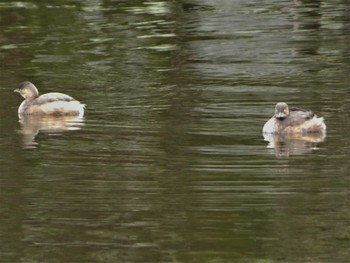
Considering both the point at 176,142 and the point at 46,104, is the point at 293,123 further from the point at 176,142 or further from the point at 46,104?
the point at 46,104

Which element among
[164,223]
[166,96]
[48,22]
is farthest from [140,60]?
[164,223]

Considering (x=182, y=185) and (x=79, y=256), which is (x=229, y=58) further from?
(x=79, y=256)

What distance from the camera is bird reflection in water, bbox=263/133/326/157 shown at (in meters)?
15.6

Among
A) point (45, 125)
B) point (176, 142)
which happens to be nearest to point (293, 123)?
point (176, 142)

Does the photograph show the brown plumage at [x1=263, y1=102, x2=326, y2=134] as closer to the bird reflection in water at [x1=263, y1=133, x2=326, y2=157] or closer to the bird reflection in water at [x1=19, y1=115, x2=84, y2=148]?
the bird reflection in water at [x1=263, y1=133, x2=326, y2=157]

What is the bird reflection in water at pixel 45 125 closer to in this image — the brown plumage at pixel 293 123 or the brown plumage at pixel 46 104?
the brown plumage at pixel 46 104

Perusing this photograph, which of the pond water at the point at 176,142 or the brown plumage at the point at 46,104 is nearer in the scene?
the pond water at the point at 176,142

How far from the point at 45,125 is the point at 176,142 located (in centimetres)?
309

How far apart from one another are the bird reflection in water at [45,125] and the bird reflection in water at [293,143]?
8.52ft

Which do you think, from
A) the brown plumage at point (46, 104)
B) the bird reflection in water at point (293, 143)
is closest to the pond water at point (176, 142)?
the bird reflection in water at point (293, 143)

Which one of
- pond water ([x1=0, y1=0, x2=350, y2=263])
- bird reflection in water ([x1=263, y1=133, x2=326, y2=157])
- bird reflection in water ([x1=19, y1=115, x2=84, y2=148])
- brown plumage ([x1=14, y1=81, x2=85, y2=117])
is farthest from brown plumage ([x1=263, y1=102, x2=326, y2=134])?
brown plumage ([x1=14, y1=81, x2=85, y2=117])

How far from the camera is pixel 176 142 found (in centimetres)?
1588

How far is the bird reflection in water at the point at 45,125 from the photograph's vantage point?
57.0 ft

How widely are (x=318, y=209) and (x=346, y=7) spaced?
1596 cm
